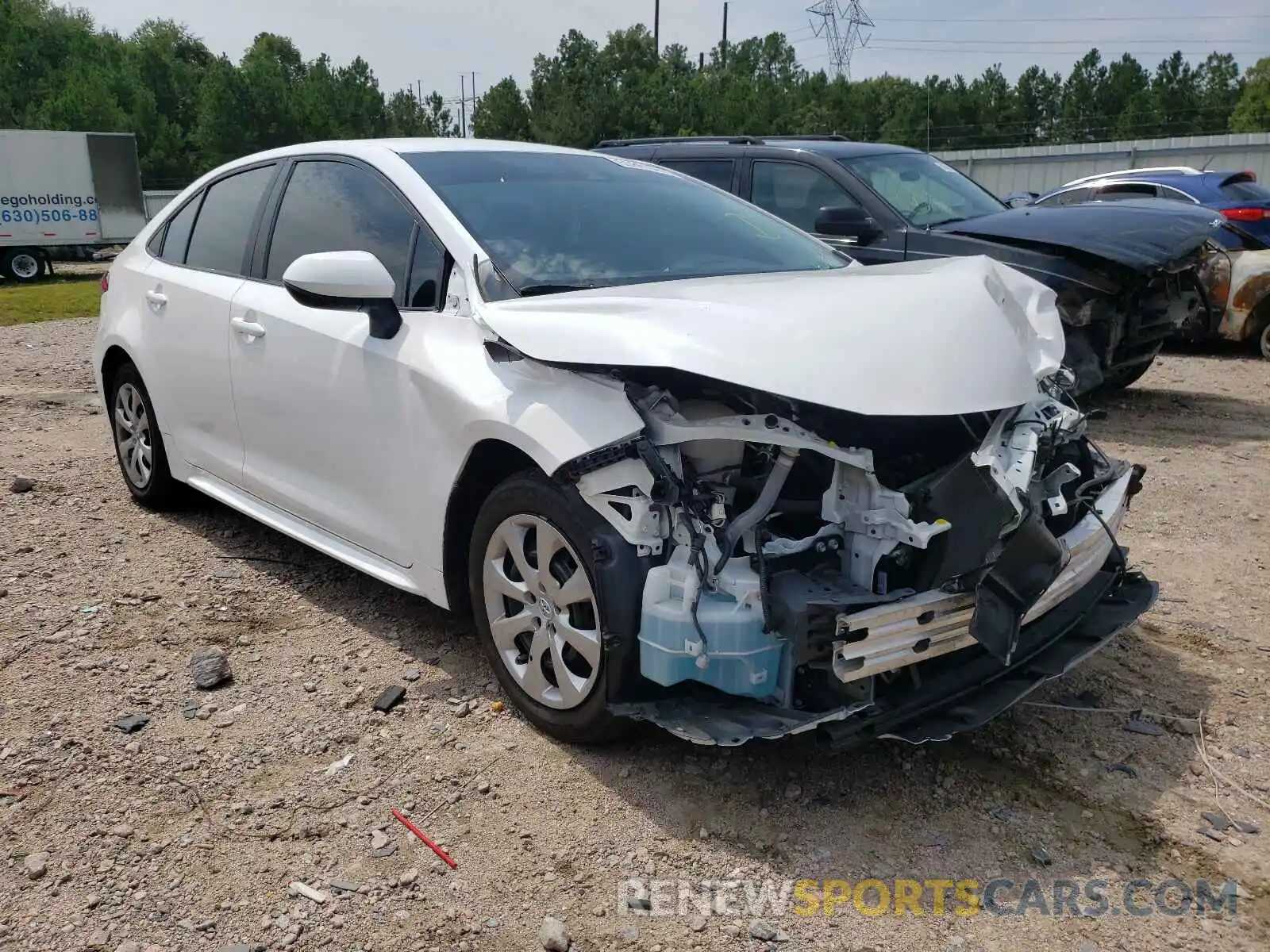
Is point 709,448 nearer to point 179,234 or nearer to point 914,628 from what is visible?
point 914,628

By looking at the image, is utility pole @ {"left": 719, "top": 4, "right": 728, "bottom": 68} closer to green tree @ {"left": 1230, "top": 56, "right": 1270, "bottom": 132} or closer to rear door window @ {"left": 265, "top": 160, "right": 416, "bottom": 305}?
green tree @ {"left": 1230, "top": 56, "right": 1270, "bottom": 132}

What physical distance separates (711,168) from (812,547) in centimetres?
606

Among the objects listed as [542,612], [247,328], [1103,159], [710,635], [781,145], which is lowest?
[542,612]

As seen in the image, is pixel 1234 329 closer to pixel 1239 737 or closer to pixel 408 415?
pixel 1239 737

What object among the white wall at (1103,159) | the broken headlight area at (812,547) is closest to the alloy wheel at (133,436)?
the broken headlight area at (812,547)

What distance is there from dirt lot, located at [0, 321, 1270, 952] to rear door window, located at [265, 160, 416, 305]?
139cm

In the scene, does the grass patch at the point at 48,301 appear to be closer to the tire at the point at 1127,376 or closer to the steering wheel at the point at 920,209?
the steering wheel at the point at 920,209

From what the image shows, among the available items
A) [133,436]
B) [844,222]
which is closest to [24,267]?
[133,436]

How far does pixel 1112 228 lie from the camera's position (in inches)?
271

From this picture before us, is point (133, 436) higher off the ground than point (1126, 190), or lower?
lower

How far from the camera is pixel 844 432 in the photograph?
9.37 ft

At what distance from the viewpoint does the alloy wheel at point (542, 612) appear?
298 cm

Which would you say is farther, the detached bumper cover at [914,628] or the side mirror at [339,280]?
the side mirror at [339,280]

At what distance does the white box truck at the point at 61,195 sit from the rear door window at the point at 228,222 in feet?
77.4
